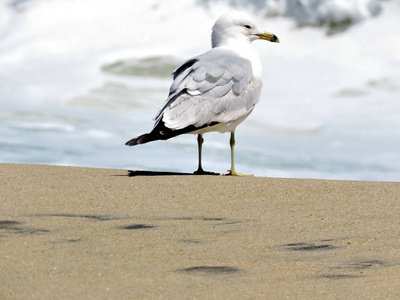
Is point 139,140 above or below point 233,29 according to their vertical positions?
below

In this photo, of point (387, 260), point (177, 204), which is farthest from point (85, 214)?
point (387, 260)

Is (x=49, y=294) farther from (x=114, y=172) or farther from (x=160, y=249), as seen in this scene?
(x=114, y=172)

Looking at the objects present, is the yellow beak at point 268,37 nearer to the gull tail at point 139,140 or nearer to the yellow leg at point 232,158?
the yellow leg at point 232,158

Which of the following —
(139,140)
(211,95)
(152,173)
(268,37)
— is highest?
(268,37)

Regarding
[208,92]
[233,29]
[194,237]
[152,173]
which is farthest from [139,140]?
[194,237]

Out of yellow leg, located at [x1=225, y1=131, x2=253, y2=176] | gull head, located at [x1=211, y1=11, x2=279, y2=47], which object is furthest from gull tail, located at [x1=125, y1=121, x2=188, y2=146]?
gull head, located at [x1=211, y1=11, x2=279, y2=47]

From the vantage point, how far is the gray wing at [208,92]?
24.8 ft

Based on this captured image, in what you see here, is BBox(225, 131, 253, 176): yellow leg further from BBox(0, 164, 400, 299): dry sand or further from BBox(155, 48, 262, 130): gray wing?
BBox(0, 164, 400, 299): dry sand

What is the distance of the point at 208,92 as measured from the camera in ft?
25.2

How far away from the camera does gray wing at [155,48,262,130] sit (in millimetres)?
7551

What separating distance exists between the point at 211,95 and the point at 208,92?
0.15ft

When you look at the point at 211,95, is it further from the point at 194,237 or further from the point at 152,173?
the point at 194,237

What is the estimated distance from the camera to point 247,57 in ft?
26.9

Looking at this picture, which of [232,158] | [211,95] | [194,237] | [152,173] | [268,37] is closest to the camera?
[194,237]
